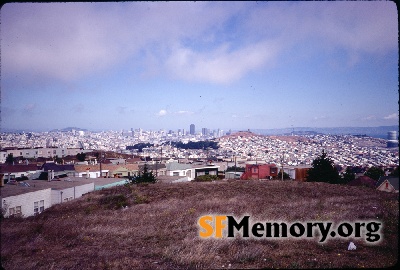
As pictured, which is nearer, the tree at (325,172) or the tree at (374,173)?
the tree at (325,172)

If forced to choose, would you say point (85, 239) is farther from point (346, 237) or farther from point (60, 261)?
point (346, 237)

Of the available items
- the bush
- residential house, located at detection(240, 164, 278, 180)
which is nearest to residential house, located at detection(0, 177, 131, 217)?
the bush

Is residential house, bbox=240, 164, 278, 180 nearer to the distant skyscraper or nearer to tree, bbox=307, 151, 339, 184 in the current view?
tree, bbox=307, 151, 339, 184

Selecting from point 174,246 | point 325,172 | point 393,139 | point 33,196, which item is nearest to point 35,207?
point 33,196

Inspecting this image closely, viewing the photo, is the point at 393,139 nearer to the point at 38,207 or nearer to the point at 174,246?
the point at 174,246

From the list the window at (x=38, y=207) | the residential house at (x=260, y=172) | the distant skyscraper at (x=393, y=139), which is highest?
the distant skyscraper at (x=393, y=139)

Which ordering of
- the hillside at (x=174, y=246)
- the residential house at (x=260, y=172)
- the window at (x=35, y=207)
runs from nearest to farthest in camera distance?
1. the hillside at (x=174, y=246)
2. the window at (x=35, y=207)
3. the residential house at (x=260, y=172)

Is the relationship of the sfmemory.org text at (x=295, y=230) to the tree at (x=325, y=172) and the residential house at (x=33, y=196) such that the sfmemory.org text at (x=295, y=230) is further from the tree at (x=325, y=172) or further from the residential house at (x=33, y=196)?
the tree at (x=325, y=172)

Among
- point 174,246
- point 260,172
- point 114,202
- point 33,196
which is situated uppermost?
point 174,246

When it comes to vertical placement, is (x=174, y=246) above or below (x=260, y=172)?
above

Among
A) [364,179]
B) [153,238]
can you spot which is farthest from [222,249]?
[364,179]

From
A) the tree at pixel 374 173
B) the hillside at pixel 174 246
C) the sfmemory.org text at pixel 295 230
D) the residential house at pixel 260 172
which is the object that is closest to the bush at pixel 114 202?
the hillside at pixel 174 246

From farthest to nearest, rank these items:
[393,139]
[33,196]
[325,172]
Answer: [325,172] < [33,196] < [393,139]
